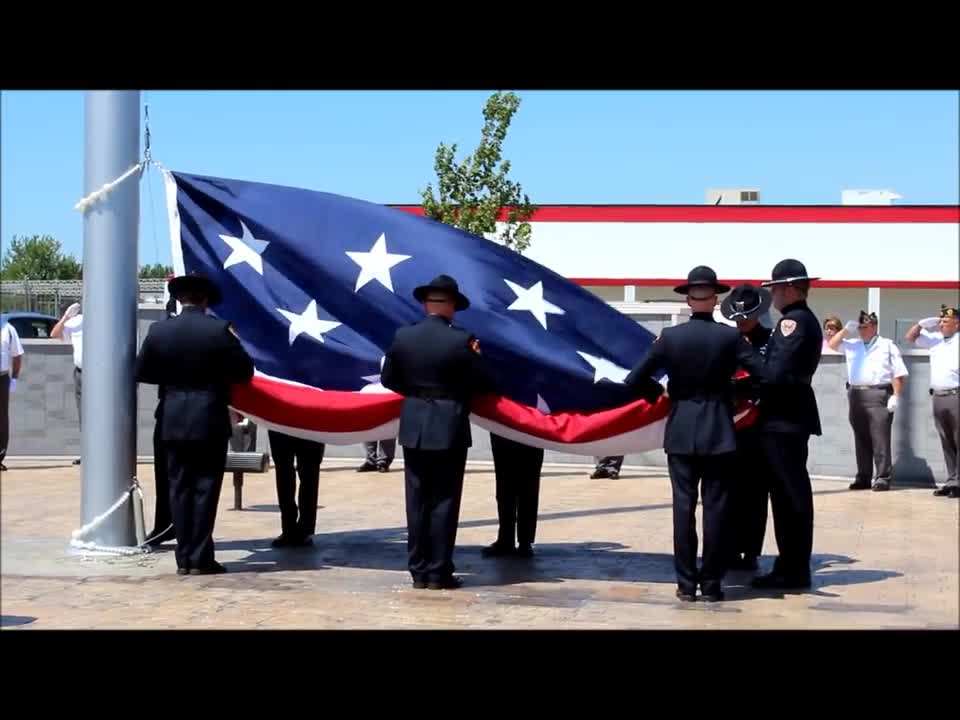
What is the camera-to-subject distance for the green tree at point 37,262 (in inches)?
246

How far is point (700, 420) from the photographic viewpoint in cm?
749

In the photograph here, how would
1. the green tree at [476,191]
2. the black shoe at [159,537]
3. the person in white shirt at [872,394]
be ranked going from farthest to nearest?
1. the green tree at [476,191]
2. the person in white shirt at [872,394]
3. the black shoe at [159,537]

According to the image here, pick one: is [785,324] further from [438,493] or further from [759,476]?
[438,493]

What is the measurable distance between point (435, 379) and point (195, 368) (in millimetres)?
1418

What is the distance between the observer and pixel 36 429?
1494cm

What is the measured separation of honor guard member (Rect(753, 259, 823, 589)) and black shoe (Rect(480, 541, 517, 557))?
182cm

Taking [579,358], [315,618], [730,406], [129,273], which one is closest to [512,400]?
[579,358]

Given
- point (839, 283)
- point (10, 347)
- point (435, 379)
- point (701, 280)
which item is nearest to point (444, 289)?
point (435, 379)

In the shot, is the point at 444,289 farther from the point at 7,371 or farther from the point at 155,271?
the point at 7,371

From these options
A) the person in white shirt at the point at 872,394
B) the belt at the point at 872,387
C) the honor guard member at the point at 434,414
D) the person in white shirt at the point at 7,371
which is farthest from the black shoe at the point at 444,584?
the belt at the point at 872,387

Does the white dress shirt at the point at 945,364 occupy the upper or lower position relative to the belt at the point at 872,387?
upper

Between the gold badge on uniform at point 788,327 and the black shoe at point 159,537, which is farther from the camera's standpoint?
the black shoe at point 159,537

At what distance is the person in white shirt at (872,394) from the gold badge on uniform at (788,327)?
5675mm

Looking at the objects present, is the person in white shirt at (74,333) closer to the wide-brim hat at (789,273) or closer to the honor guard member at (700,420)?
the honor guard member at (700,420)
